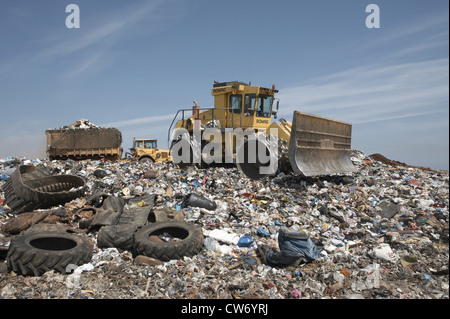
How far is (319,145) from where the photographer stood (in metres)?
8.16

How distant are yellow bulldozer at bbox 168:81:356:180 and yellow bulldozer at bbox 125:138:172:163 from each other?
15.9 feet

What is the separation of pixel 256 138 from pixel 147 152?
889cm

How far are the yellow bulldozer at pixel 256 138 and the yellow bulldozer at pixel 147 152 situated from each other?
4858 millimetres

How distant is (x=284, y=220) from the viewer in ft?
19.4

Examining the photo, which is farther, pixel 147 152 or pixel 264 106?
pixel 147 152

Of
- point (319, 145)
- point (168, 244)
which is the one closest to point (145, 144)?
point (319, 145)

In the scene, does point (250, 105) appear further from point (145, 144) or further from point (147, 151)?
point (145, 144)

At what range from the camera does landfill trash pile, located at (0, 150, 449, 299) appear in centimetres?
364

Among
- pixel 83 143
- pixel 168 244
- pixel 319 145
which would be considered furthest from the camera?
pixel 83 143

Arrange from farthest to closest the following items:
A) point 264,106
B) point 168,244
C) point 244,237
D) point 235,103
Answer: point 235,103, point 264,106, point 244,237, point 168,244

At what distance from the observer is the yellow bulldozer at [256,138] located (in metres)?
7.73
